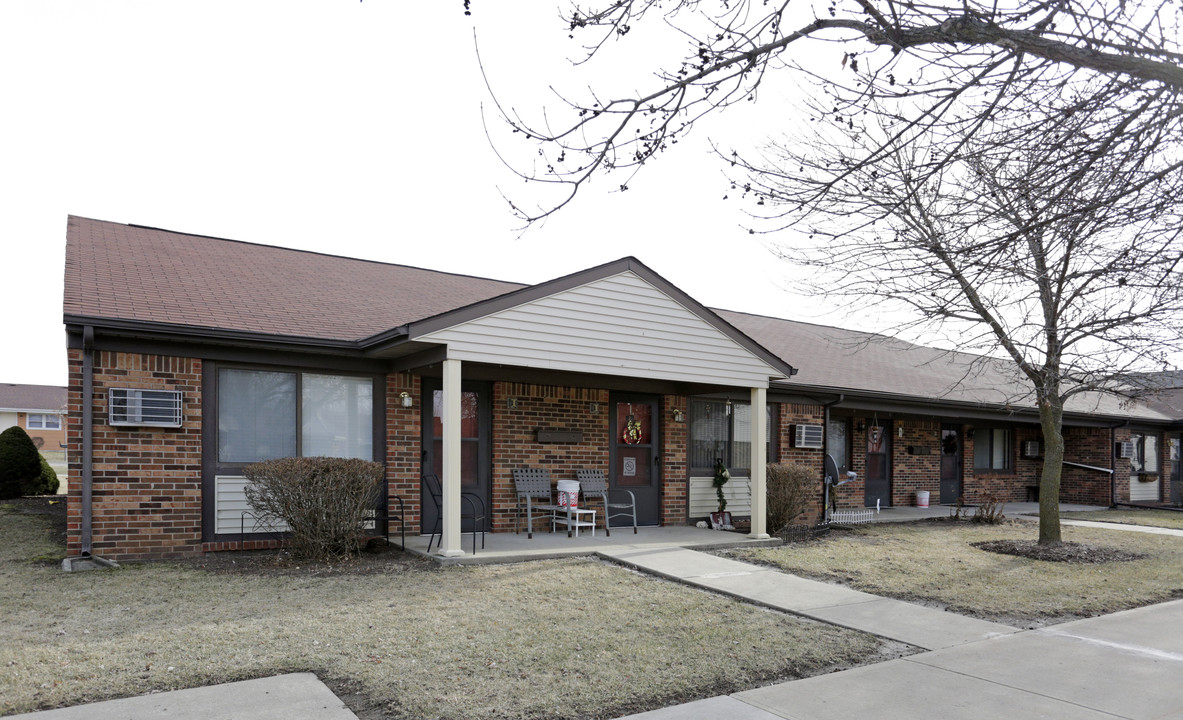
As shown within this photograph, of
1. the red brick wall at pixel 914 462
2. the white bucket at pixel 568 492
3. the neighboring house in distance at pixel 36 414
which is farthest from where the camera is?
the neighboring house in distance at pixel 36 414

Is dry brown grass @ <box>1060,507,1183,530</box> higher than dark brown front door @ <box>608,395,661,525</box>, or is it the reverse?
dark brown front door @ <box>608,395,661,525</box>

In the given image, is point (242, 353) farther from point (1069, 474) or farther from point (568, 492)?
point (1069, 474)

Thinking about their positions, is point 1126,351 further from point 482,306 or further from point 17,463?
point 17,463

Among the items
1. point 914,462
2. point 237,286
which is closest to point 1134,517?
point 914,462

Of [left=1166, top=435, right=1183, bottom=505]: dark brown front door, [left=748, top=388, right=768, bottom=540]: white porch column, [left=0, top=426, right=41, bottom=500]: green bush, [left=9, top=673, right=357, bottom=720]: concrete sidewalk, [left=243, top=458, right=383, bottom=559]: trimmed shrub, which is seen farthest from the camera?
[left=1166, top=435, right=1183, bottom=505]: dark brown front door

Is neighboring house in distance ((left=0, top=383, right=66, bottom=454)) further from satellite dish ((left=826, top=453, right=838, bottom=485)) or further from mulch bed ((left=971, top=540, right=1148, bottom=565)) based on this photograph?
mulch bed ((left=971, top=540, right=1148, bottom=565))

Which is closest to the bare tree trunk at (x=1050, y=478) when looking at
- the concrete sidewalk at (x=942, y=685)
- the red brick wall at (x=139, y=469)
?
the concrete sidewalk at (x=942, y=685)

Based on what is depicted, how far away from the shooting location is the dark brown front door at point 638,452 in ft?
40.3

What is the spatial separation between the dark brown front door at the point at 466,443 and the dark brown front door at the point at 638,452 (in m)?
2.07

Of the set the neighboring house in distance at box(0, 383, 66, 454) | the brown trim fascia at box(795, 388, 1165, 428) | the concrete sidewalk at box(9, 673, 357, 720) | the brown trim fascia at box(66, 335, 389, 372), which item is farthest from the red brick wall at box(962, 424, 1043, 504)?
the neighboring house in distance at box(0, 383, 66, 454)

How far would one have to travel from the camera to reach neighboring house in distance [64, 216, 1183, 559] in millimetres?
8523

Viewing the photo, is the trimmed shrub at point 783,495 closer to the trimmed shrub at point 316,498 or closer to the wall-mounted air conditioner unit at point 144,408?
the trimmed shrub at point 316,498

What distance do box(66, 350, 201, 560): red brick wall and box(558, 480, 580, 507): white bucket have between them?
453 cm

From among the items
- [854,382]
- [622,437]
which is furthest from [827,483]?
[622,437]
